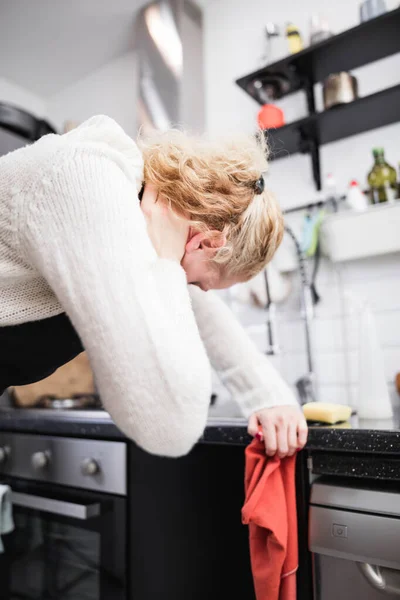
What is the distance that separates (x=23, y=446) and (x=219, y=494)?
1.86 ft

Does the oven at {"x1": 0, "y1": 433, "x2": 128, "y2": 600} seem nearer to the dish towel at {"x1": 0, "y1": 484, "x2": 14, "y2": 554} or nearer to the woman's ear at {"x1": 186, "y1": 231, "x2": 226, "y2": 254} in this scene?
the dish towel at {"x1": 0, "y1": 484, "x2": 14, "y2": 554}

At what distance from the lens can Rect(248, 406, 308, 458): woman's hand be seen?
0.83m

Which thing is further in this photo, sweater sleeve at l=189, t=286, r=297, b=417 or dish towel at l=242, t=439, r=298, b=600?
sweater sleeve at l=189, t=286, r=297, b=417

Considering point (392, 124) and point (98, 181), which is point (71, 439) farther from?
point (392, 124)

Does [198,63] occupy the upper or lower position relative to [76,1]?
lower

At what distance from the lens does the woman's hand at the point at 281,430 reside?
0.83 meters

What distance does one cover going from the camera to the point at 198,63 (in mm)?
2121

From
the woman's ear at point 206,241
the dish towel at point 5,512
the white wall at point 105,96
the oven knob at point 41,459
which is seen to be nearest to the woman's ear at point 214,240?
the woman's ear at point 206,241

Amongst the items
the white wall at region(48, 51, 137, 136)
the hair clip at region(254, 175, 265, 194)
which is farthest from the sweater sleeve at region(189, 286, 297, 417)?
the white wall at region(48, 51, 137, 136)

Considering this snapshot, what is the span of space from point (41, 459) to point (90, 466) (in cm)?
16

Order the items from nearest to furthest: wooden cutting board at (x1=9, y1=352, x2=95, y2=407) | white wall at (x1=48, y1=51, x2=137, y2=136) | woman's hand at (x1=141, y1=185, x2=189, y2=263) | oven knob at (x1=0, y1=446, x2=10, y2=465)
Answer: woman's hand at (x1=141, y1=185, x2=189, y2=263) < oven knob at (x1=0, y1=446, x2=10, y2=465) < wooden cutting board at (x1=9, y1=352, x2=95, y2=407) < white wall at (x1=48, y1=51, x2=137, y2=136)

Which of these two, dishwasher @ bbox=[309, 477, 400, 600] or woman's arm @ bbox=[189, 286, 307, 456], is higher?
woman's arm @ bbox=[189, 286, 307, 456]

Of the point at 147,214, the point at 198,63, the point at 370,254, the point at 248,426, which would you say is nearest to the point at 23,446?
the point at 248,426

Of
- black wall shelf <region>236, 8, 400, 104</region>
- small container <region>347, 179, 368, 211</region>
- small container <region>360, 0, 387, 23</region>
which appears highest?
small container <region>360, 0, 387, 23</region>
